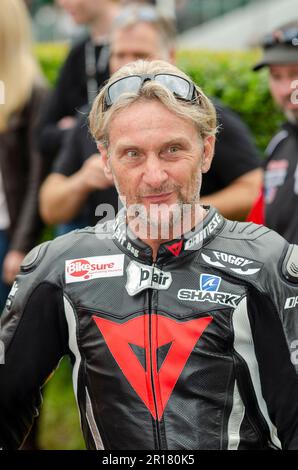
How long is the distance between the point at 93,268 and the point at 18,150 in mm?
2820

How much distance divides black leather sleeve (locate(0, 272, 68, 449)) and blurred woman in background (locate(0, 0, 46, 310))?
2.41 m

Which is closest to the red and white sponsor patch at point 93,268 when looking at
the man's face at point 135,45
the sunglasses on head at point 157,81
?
the sunglasses on head at point 157,81

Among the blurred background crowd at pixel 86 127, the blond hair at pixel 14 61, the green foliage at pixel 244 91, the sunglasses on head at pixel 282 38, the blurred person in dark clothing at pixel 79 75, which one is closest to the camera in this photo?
the blurred background crowd at pixel 86 127

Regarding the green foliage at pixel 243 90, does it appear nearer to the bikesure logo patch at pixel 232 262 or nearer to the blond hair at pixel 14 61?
the blond hair at pixel 14 61

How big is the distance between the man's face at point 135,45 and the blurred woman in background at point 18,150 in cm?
87

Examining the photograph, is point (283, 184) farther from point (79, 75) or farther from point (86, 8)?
Result: point (86, 8)

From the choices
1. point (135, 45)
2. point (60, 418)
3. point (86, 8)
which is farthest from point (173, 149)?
point (60, 418)

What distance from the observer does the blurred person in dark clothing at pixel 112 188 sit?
4227 millimetres

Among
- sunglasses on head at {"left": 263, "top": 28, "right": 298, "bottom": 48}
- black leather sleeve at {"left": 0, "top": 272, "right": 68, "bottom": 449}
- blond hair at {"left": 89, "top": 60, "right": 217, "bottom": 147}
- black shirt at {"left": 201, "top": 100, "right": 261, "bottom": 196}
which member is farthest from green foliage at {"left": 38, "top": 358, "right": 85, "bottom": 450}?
blond hair at {"left": 89, "top": 60, "right": 217, "bottom": 147}

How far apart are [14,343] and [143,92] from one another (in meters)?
0.85

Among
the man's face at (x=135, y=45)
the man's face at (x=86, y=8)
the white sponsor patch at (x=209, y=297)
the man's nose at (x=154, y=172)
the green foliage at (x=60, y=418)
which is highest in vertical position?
the man's face at (x=86, y=8)

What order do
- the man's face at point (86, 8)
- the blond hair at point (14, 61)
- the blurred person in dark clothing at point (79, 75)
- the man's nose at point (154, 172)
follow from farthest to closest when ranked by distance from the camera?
the man's face at point (86, 8), the blurred person in dark clothing at point (79, 75), the blond hair at point (14, 61), the man's nose at point (154, 172)

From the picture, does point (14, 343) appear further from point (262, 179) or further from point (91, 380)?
point (262, 179)
